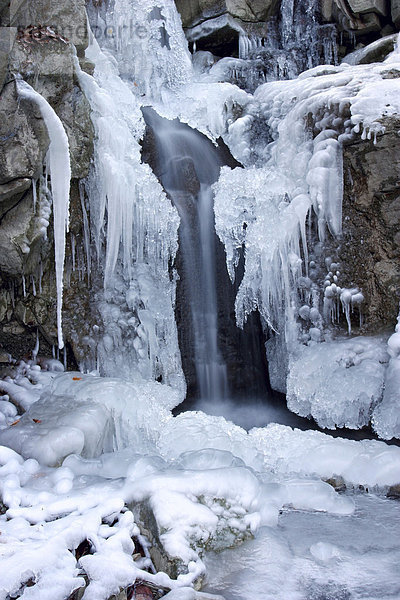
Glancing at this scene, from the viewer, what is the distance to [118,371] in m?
5.54

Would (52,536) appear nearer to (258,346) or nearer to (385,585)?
(385,585)

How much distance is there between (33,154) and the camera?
4.30 meters

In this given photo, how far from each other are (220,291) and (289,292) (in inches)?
30.7

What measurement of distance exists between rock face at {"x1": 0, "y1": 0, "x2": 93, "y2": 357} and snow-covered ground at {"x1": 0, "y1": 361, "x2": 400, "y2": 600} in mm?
1217

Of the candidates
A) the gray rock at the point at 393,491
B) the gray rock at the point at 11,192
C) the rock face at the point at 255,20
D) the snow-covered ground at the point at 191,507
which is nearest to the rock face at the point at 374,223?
the snow-covered ground at the point at 191,507

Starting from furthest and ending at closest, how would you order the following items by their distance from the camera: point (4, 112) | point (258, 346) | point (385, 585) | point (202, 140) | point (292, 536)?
1. point (202, 140)
2. point (258, 346)
3. point (4, 112)
4. point (292, 536)
5. point (385, 585)

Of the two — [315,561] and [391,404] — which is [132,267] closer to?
[391,404]

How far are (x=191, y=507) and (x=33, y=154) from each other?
3.13 metres

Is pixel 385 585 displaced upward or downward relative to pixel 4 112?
downward

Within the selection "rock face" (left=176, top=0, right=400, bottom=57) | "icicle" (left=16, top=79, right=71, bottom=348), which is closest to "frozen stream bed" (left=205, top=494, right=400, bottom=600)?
"icicle" (left=16, top=79, right=71, bottom=348)

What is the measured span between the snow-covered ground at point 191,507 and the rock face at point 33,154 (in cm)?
122

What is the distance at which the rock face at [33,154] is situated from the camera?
417 centimetres

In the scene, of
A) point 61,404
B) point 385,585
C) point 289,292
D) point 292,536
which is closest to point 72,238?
point 61,404

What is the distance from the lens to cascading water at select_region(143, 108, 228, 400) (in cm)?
565
